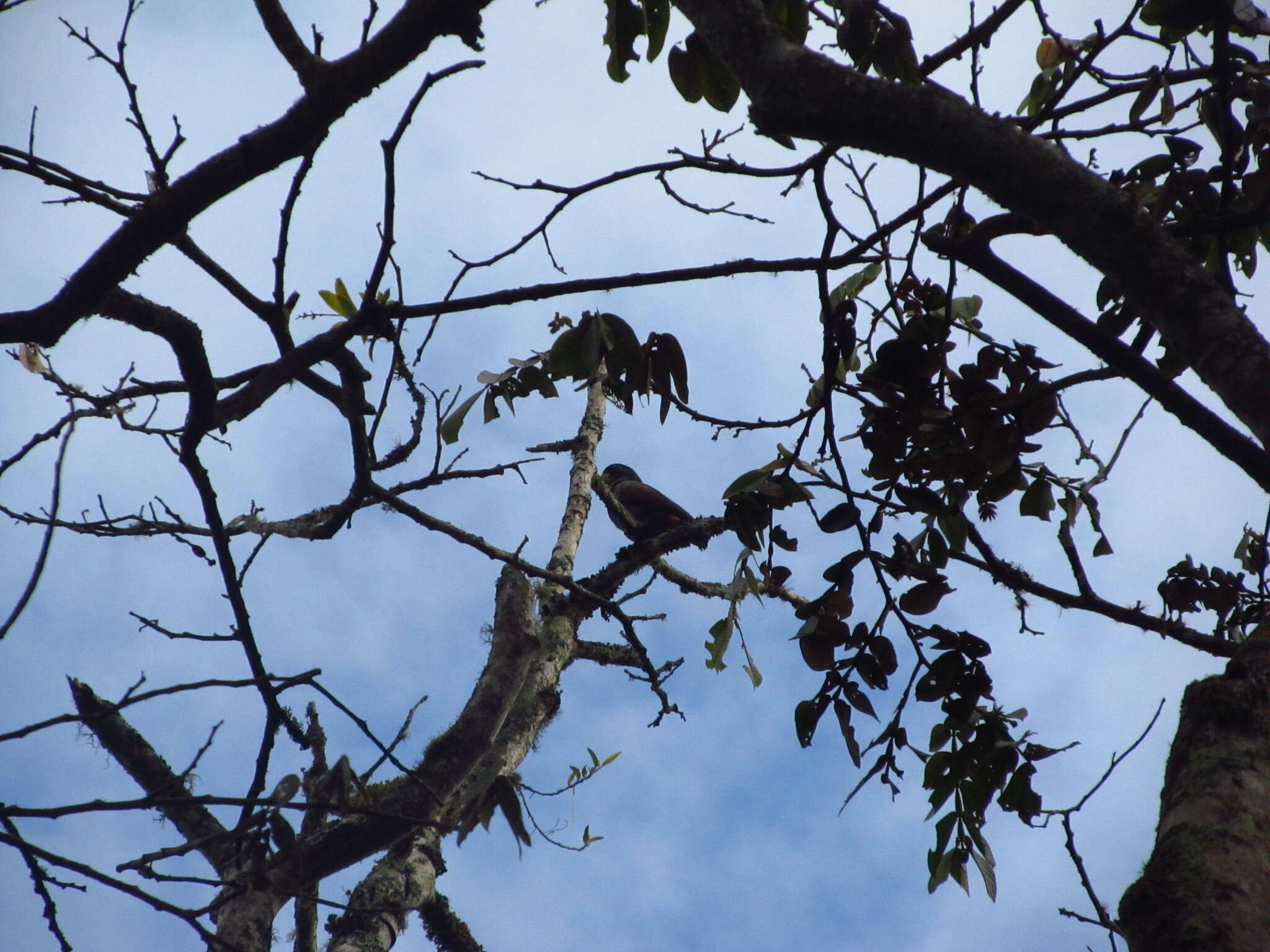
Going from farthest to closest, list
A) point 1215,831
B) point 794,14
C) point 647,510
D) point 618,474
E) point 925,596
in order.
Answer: point 618,474
point 647,510
point 794,14
point 925,596
point 1215,831

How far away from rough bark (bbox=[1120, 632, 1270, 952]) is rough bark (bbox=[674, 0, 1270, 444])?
50cm

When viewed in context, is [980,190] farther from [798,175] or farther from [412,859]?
[412,859]

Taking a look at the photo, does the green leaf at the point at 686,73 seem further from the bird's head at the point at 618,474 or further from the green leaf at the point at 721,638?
the bird's head at the point at 618,474

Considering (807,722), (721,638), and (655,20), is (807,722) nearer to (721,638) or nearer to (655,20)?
(721,638)

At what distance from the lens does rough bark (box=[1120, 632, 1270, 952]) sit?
41.7 inches

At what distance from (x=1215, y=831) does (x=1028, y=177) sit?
929 mm

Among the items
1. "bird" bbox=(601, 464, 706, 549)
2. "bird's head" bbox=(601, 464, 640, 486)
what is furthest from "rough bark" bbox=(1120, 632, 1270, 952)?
"bird's head" bbox=(601, 464, 640, 486)

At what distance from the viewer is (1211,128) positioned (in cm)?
202

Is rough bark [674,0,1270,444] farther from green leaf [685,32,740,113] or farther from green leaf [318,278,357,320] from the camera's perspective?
green leaf [318,278,357,320]

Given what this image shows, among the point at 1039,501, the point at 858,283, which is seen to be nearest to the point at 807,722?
the point at 1039,501

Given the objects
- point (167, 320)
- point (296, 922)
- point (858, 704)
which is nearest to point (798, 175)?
point (858, 704)

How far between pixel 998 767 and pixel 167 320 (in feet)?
6.72

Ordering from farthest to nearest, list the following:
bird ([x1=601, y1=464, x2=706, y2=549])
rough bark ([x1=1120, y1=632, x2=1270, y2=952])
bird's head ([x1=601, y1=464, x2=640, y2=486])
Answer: bird's head ([x1=601, y1=464, x2=640, y2=486]), bird ([x1=601, y1=464, x2=706, y2=549]), rough bark ([x1=1120, y1=632, x2=1270, y2=952])

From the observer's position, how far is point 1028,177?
1269 millimetres
